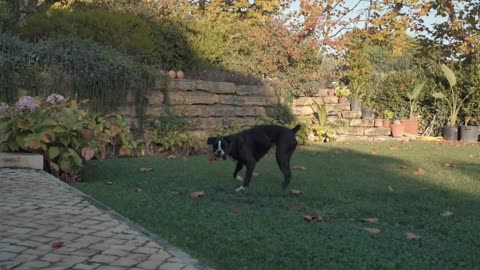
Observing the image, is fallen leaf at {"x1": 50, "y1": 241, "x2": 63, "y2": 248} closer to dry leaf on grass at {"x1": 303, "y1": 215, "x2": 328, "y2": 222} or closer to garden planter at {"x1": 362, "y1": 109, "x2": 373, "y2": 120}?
dry leaf on grass at {"x1": 303, "y1": 215, "x2": 328, "y2": 222}

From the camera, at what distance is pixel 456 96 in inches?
551

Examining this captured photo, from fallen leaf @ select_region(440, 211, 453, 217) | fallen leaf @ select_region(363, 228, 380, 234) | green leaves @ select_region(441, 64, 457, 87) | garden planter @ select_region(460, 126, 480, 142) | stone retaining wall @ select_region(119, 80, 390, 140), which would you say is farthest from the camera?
green leaves @ select_region(441, 64, 457, 87)

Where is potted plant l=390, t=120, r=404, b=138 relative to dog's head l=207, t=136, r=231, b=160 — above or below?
above

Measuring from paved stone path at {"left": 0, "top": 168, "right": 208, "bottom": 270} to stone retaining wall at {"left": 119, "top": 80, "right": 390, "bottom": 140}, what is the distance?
5213mm

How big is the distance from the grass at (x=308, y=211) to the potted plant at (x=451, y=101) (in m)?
5.99

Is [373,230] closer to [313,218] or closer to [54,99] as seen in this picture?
[313,218]

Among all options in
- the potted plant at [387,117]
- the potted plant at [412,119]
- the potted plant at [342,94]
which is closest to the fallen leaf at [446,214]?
the potted plant at [342,94]

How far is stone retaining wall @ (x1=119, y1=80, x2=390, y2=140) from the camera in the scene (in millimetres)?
9805

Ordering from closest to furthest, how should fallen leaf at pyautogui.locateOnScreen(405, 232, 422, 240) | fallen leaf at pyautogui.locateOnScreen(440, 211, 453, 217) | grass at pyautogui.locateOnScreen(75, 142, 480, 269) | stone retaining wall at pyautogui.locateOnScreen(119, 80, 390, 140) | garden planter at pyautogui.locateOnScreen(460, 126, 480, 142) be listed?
grass at pyautogui.locateOnScreen(75, 142, 480, 269)
fallen leaf at pyautogui.locateOnScreen(405, 232, 422, 240)
fallen leaf at pyautogui.locateOnScreen(440, 211, 453, 217)
stone retaining wall at pyautogui.locateOnScreen(119, 80, 390, 140)
garden planter at pyautogui.locateOnScreen(460, 126, 480, 142)

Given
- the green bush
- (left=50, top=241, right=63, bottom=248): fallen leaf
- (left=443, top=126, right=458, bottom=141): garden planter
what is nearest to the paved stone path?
(left=50, top=241, right=63, bottom=248): fallen leaf

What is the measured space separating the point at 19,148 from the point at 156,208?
2674mm

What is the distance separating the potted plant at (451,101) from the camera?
539 inches

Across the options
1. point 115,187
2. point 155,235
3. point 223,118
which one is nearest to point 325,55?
point 223,118

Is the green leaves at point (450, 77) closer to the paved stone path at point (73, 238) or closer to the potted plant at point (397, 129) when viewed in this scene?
the potted plant at point (397, 129)
